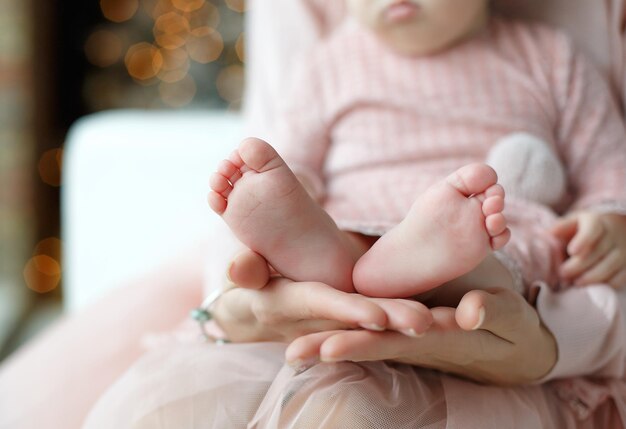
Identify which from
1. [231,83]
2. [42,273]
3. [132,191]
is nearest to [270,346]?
[132,191]

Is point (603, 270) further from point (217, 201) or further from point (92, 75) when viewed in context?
point (92, 75)

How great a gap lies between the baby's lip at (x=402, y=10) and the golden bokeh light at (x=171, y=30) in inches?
66.2

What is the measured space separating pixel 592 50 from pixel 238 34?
160 centimetres

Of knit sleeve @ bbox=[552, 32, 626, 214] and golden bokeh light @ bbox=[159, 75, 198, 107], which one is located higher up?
knit sleeve @ bbox=[552, 32, 626, 214]

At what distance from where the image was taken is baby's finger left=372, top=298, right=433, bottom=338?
0.59 m

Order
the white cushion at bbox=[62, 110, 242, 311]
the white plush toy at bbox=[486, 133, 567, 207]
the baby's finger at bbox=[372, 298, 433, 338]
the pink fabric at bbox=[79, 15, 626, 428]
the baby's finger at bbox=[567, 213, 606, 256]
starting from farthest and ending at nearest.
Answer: the white cushion at bbox=[62, 110, 242, 311] < the white plush toy at bbox=[486, 133, 567, 207] < the baby's finger at bbox=[567, 213, 606, 256] < the pink fabric at bbox=[79, 15, 626, 428] < the baby's finger at bbox=[372, 298, 433, 338]

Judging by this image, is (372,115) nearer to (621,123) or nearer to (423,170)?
(423,170)

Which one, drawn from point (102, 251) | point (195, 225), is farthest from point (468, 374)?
point (102, 251)

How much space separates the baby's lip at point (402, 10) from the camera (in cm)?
95

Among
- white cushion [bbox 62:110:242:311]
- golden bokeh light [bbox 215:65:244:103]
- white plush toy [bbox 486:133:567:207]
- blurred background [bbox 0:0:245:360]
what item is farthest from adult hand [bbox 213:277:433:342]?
golden bokeh light [bbox 215:65:244:103]

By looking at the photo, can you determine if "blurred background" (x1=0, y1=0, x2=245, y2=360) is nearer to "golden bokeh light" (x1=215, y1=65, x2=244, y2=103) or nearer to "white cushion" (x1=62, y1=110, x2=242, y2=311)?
"golden bokeh light" (x1=215, y1=65, x2=244, y2=103)

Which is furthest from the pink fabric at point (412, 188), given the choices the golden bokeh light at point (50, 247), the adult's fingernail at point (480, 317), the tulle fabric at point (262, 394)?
the golden bokeh light at point (50, 247)

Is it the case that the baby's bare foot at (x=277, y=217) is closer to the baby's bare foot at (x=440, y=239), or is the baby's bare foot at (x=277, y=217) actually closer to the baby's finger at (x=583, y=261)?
the baby's bare foot at (x=440, y=239)

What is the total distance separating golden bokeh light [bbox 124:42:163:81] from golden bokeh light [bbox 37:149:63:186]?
1.22ft
